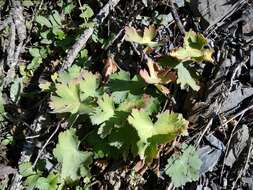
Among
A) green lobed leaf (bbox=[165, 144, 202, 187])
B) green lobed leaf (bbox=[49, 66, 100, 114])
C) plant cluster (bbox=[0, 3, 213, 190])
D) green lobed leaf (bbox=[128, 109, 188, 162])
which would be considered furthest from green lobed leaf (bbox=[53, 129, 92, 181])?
green lobed leaf (bbox=[165, 144, 202, 187])

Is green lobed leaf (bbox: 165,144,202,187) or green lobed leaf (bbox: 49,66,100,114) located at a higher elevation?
green lobed leaf (bbox: 49,66,100,114)

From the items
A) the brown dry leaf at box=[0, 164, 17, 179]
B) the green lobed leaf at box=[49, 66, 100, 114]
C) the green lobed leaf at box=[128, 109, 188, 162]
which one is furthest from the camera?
the brown dry leaf at box=[0, 164, 17, 179]

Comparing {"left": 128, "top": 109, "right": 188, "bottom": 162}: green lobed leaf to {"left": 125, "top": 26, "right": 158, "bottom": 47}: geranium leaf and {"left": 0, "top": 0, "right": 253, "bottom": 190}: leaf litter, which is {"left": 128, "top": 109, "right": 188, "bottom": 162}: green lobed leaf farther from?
{"left": 125, "top": 26, "right": 158, "bottom": 47}: geranium leaf

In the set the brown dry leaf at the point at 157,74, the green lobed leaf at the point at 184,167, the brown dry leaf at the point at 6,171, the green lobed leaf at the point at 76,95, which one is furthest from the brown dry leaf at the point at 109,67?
the brown dry leaf at the point at 6,171

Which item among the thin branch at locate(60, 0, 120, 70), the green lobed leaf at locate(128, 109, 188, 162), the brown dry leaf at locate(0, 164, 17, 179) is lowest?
the brown dry leaf at locate(0, 164, 17, 179)

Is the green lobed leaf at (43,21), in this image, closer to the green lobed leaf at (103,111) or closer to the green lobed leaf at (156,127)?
the green lobed leaf at (103,111)

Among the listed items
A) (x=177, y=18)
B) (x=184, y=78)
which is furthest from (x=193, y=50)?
(x=177, y=18)
